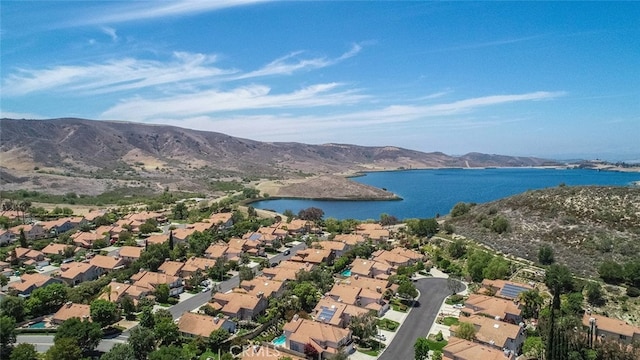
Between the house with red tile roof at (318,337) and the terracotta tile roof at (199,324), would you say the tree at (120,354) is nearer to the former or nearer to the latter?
the terracotta tile roof at (199,324)

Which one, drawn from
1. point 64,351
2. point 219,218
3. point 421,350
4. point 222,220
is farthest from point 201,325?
point 219,218

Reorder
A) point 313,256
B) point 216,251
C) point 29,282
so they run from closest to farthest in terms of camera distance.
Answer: point 29,282, point 313,256, point 216,251

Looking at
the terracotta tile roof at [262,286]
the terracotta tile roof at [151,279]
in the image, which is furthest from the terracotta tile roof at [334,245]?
the terracotta tile roof at [151,279]

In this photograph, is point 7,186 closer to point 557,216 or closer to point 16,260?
point 16,260

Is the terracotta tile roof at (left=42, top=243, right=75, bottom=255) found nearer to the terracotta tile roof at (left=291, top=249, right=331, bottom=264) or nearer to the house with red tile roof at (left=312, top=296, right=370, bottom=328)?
the terracotta tile roof at (left=291, top=249, right=331, bottom=264)

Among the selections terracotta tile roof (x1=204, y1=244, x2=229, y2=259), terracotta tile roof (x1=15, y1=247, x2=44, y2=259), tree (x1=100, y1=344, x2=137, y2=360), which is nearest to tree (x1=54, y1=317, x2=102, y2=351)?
tree (x1=100, y1=344, x2=137, y2=360)

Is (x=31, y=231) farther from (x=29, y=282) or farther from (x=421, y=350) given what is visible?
(x=421, y=350)
